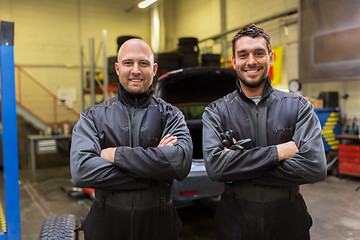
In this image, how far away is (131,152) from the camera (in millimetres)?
1674

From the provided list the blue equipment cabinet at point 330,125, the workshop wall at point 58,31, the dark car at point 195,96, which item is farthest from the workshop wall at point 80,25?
the dark car at point 195,96

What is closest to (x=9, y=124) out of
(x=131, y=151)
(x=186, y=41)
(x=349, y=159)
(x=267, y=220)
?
(x=131, y=151)

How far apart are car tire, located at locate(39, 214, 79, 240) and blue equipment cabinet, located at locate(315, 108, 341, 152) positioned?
531cm

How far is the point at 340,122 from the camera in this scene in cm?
651

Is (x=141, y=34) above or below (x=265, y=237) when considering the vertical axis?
above

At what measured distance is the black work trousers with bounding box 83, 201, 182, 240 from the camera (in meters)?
1.69

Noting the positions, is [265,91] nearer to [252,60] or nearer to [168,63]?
[252,60]

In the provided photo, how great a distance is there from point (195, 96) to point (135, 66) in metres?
1.92

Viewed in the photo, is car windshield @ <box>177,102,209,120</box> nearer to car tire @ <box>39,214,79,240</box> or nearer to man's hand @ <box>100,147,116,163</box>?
car tire @ <box>39,214,79,240</box>

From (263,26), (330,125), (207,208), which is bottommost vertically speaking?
(207,208)

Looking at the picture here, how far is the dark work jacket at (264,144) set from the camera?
5.33 feet

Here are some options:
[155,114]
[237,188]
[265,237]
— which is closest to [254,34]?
[155,114]

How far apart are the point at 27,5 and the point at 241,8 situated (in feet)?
23.8

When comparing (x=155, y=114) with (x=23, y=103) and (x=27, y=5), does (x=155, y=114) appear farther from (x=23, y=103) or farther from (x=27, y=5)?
(x=27, y=5)
